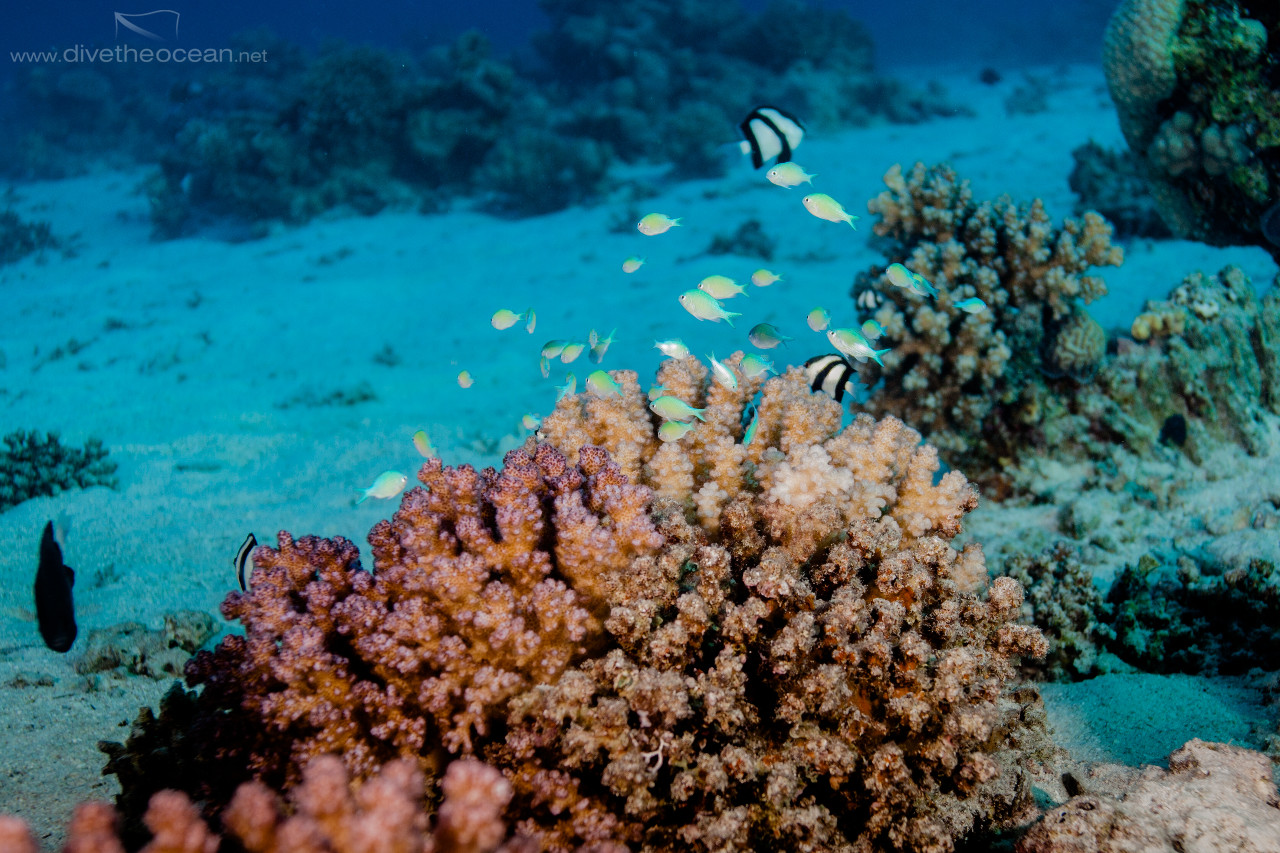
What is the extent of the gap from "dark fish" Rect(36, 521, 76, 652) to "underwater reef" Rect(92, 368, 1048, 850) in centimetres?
125

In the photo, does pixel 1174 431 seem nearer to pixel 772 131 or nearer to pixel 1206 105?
pixel 1206 105

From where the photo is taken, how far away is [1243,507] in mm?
5195

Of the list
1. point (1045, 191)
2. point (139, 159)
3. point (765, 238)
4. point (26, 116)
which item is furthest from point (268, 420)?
point (26, 116)

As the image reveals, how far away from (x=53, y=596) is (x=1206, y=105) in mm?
10356

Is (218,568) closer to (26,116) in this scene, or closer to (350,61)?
(350,61)

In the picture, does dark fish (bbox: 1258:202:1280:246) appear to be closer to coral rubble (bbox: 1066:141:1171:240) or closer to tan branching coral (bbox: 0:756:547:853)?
coral rubble (bbox: 1066:141:1171:240)

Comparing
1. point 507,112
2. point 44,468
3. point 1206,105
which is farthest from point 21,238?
point 1206,105

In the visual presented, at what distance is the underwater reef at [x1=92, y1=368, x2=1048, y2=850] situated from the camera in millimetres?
1950

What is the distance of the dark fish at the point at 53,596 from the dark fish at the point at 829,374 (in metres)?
4.22

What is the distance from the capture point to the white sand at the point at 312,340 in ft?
16.3

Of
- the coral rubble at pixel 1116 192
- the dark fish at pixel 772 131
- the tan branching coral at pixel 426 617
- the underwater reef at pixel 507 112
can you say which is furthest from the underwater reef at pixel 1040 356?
the underwater reef at pixel 507 112

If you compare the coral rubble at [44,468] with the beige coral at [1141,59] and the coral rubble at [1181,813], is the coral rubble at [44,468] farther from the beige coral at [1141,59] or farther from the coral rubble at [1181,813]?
the beige coral at [1141,59]

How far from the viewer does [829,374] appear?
427 centimetres

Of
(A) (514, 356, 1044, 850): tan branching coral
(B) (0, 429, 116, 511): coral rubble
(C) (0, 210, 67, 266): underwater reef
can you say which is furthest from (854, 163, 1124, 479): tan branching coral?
(C) (0, 210, 67, 266): underwater reef
